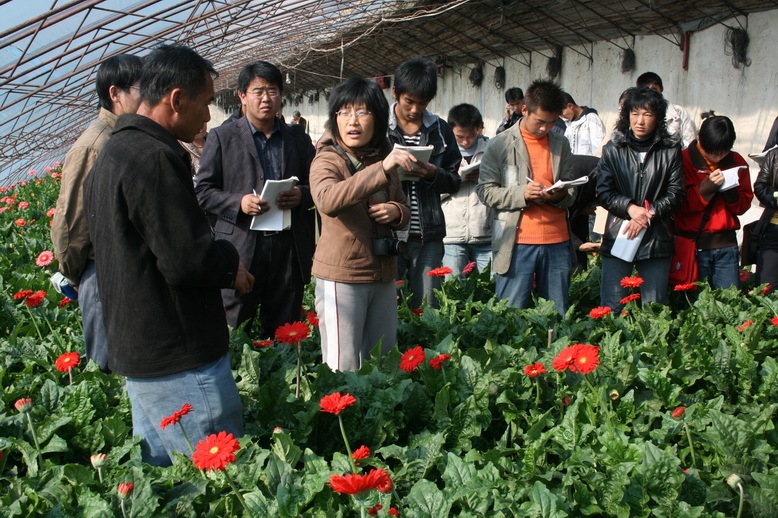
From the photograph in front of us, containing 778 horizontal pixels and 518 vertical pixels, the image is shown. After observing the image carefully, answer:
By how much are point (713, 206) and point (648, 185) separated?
0.51 meters

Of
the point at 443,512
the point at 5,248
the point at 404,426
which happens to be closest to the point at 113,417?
the point at 404,426

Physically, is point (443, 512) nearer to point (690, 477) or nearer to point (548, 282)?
point (690, 477)

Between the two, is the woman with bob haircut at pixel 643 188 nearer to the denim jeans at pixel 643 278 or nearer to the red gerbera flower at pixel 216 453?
the denim jeans at pixel 643 278

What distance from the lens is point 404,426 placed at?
2941 mm

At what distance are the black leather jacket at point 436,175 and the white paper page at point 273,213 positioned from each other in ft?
2.33

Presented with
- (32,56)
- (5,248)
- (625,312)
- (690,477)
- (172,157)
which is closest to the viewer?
(172,157)

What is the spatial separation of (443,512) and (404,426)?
0.72 meters

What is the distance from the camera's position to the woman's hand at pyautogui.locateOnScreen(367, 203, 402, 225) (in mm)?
3117

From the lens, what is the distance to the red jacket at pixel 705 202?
14.8 ft

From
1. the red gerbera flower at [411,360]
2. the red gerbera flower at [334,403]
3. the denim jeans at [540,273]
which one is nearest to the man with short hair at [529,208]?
the denim jeans at [540,273]

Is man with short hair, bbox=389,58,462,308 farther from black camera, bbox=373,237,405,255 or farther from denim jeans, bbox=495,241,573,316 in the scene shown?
black camera, bbox=373,237,405,255

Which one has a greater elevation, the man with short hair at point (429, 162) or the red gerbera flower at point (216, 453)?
the man with short hair at point (429, 162)

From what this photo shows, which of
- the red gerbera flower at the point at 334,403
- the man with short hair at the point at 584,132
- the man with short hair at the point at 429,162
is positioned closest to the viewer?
the red gerbera flower at the point at 334,403

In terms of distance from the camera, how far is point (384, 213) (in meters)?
3.12
